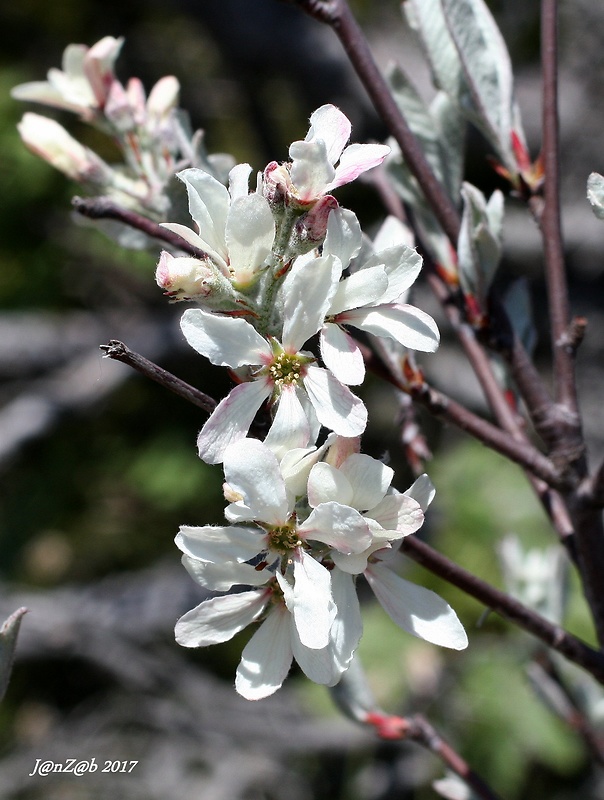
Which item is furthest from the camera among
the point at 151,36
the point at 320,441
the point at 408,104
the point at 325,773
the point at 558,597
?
the point at 151,36

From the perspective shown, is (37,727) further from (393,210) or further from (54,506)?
(393,210)

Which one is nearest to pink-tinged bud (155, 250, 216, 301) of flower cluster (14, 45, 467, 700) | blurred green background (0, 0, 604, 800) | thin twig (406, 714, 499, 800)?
flower cluster (14, 45, 467, 700)

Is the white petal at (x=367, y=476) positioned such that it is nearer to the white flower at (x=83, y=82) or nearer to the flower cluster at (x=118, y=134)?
the flower cluster at (x=118, y=134)

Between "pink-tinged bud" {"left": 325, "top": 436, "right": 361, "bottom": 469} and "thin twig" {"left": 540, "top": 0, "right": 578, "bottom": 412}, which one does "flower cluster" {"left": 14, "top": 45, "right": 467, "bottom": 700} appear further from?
"thin twig" {"left": 540, "top": 0, "right": 578, "bottom": 412}

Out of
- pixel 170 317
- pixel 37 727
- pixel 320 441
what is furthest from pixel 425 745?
pixel 37 727

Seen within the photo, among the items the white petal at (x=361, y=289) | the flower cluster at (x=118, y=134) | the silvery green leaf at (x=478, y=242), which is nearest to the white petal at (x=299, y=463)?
the white petal at (x=361, y=289)

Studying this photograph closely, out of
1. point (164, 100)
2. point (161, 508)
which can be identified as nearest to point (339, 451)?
point (164, 100)

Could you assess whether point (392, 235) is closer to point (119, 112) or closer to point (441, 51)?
point (441, 51)
